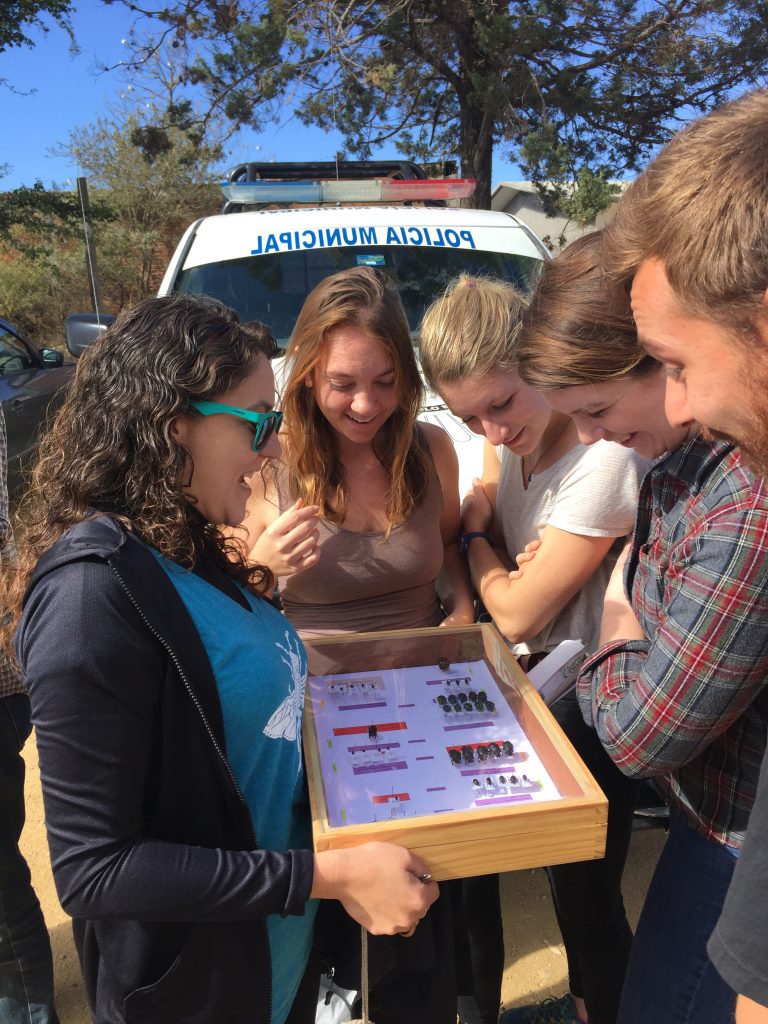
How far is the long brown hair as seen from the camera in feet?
7.39

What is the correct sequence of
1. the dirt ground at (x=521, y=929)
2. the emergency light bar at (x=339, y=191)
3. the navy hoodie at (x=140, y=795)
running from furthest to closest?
the emergency light bar at (x=339, y=191) < the dirt ground at (x=521, y=929) < the navy hoodie at (x=140, y=795)

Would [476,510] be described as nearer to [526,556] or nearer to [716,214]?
[526,556]

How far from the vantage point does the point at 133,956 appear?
1312 mm

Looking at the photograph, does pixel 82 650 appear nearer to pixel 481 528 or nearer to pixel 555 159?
pixel 481 528

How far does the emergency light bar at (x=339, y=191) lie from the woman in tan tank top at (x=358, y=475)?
276cm

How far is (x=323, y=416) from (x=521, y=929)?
2062 millimetres

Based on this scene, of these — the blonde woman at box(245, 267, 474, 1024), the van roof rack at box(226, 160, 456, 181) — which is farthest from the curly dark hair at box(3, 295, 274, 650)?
the van roof rack at box(226, 160, 456, 181)

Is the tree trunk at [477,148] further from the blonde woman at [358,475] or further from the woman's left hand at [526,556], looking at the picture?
the woman's left hand at [526,556]

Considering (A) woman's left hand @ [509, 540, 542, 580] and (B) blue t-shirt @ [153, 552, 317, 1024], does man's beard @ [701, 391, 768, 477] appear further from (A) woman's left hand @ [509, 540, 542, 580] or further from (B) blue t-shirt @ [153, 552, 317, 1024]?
(A) woman's left hand @ [509, 540, 542, 580]

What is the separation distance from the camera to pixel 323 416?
236 centimetres

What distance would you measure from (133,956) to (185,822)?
10.0 inches

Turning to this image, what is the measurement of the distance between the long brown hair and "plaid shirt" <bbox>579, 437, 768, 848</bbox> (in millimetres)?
915

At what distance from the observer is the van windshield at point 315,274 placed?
407 centimetres

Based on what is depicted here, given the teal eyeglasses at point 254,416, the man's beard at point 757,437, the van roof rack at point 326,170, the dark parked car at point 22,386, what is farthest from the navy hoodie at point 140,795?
the dark parked car at point 22,386
